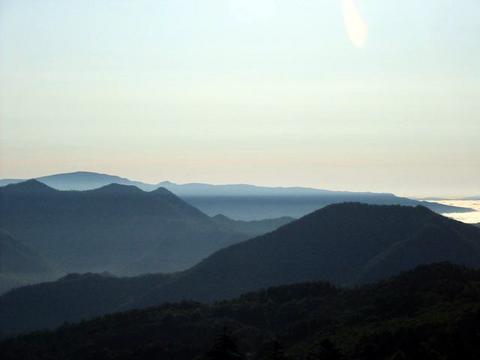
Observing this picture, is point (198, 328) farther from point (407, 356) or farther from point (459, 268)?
point (407, 356)

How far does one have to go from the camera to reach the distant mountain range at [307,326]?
86500mm

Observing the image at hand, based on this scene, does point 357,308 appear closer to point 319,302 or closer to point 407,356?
point 319,302

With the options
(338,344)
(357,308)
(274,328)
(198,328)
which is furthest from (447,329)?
(198,328)

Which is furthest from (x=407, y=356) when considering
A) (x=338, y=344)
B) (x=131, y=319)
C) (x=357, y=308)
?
(x=131, y=319)

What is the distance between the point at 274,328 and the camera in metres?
140

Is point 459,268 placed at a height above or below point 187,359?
above

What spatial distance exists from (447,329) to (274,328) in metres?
59.1

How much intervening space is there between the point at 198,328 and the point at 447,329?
68928mm

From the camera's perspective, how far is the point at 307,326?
128 m

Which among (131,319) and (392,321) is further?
(131,319)

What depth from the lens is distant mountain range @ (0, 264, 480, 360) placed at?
8650 centimetres

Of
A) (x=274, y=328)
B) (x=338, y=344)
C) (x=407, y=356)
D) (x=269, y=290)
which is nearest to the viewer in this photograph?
(x=407, y=356)

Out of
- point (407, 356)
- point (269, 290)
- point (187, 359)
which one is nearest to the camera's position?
point (407, 356)

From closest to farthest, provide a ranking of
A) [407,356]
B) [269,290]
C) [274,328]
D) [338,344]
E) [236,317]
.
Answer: [407,356], [338,344], [274,328], [236,317], [269,290]
